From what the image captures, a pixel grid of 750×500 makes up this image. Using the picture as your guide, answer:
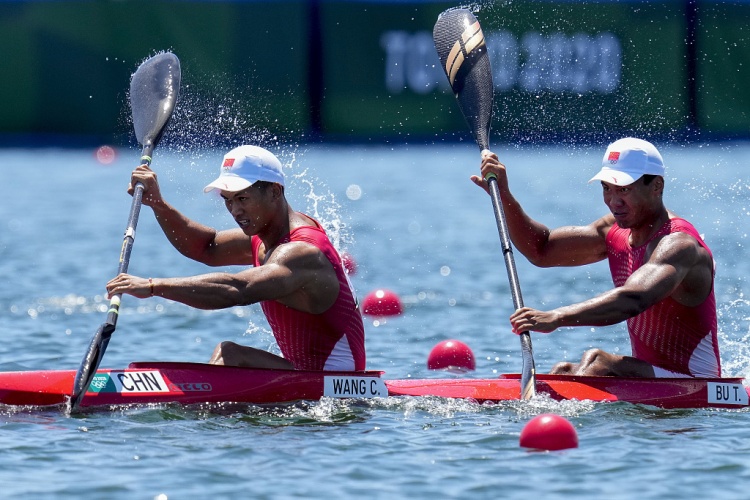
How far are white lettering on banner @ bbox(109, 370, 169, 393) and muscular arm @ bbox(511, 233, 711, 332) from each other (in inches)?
82.9

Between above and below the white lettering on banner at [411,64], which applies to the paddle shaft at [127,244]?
below

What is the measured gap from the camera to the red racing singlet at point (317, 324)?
774 centimetres

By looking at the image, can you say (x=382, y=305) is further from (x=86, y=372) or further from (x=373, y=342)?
(x=86, y=372)

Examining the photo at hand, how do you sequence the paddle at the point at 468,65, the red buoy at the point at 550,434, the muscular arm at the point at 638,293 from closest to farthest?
the red buoy at the point at 550,434
the muscular arm at the point at 638,293
the paddle at the point at 468,65

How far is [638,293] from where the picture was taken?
7.49 meters

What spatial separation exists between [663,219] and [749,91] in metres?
17.7

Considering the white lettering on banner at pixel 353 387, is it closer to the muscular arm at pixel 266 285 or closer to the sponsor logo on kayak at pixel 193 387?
the muscular arm at pixel 266 285

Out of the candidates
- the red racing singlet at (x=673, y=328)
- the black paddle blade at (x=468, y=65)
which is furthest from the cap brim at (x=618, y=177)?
the black paddle blade at (x=468, y=65)

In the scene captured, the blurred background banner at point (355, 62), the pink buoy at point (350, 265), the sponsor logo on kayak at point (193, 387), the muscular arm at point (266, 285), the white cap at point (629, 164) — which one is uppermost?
the blurred background banner at point (355, 62)

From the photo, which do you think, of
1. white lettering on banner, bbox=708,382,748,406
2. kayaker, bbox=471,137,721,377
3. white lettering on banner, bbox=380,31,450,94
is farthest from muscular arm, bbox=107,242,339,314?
white lettering on banner, bbox=380,31,450,94

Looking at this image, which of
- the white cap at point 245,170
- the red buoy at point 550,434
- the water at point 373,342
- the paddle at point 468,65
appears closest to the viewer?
the water at point 373,342

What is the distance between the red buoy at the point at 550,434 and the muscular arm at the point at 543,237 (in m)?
1.80

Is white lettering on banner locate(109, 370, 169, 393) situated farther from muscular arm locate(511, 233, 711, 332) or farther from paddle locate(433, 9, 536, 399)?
paddle locate(433, 9, 536, 399)

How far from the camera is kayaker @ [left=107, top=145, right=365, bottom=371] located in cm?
734
